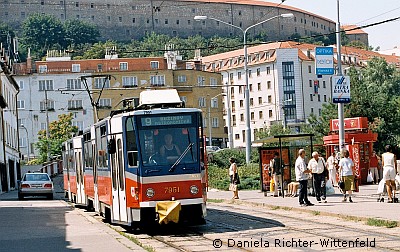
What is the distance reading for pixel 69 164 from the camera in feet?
125

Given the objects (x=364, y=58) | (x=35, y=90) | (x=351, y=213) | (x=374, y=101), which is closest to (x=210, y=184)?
(x=374, y=101)

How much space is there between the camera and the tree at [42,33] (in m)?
178

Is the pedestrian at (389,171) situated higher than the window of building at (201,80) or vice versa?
the window of building at (201,80)

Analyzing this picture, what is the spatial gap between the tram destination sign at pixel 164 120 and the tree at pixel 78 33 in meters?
162

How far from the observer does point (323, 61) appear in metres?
33.3

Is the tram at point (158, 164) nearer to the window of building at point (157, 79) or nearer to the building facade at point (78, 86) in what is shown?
the building facade at point (78, 86)

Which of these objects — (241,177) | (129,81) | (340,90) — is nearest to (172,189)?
(340,90)

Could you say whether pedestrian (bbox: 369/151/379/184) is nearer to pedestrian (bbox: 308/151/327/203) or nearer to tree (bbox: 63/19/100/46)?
pedestrian (bbox: 308/151/327/203)

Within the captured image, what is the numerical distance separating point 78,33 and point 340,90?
151570 millimetres

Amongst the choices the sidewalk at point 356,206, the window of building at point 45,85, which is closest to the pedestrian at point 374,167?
the sidewalk at point 356,206

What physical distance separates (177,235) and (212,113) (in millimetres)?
95989

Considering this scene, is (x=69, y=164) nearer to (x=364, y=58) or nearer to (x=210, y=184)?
(x=210, y=184)

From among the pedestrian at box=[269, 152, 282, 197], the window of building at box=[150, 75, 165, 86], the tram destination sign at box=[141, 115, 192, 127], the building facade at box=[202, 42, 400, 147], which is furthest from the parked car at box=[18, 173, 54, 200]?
the building facade at box=[202, 42, 400, 147]

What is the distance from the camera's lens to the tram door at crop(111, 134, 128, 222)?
20.8 m
